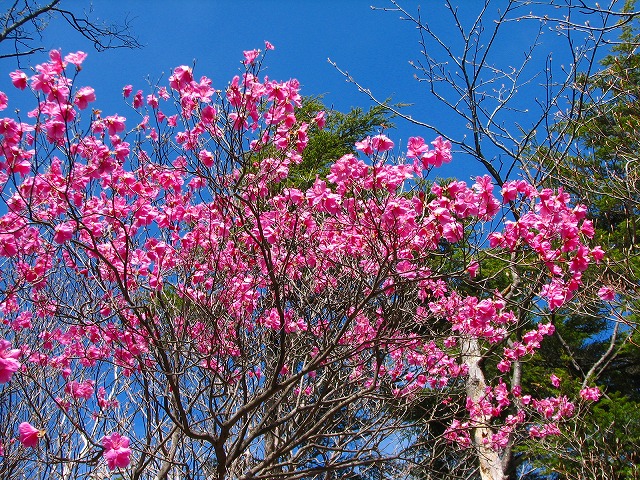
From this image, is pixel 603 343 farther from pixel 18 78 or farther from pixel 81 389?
pixel 18 78

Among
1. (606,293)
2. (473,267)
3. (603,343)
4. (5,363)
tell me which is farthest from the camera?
(603,343)

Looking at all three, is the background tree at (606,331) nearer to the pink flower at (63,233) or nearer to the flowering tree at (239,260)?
the flowering tree at (239,260)

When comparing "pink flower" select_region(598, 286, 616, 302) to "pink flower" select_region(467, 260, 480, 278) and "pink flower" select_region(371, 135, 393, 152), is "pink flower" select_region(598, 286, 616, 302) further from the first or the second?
"pink flower" select_region(371, 135, 393, 152)

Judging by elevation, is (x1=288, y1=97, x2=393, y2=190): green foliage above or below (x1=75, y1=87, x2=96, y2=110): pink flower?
above

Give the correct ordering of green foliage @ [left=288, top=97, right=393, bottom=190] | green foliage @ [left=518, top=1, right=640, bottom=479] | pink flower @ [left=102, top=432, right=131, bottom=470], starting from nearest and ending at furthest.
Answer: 1. pink flower @ [left=102, top=432, right=131, bottom=470]
2. green foliage @ [left=518, top=1, right=640, bottom=479]
3. green foliage @ [left=288, top=97, right=393, bottom=190]

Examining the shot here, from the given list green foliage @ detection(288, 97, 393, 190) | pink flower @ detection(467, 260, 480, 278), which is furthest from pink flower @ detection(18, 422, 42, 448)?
green foliage @ detection(288, 97, 393, 190)

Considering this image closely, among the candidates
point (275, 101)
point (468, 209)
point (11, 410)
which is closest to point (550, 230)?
point (468, 209)

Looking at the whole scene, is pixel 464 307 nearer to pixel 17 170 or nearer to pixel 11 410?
pixel 17 170

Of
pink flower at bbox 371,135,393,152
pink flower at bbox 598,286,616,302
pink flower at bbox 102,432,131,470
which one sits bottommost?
pink flower at bbox 102,432,131,470

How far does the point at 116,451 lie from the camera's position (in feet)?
8.27

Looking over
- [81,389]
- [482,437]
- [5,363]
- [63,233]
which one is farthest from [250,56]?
[482,437]

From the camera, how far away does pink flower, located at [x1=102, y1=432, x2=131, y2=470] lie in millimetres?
2508

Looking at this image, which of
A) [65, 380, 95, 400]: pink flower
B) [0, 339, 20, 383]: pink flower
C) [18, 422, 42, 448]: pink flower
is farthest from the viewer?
[65, 380, 95, 400]: pink flower

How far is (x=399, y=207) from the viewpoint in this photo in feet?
9.72
